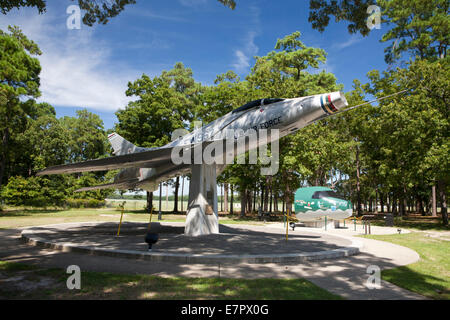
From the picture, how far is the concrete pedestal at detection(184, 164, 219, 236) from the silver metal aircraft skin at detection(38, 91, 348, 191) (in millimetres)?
1216

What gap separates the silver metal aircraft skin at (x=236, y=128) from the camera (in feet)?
27.2

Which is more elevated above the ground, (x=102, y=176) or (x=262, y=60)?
(x=262, y=60)

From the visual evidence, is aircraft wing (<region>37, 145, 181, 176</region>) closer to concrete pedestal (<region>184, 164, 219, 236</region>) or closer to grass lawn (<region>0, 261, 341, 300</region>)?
concrete pedestal (<region>184, 164, 219, 236</region>)

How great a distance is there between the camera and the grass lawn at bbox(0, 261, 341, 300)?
436cm

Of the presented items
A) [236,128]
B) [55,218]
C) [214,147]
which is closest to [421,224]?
[236,128]

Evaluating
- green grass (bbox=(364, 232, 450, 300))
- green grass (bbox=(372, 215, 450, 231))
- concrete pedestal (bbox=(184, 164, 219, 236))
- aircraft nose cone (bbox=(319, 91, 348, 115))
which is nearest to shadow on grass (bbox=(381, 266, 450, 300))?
green grass (bbox=(364, 232, 450, 300))

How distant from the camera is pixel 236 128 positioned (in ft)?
34.0

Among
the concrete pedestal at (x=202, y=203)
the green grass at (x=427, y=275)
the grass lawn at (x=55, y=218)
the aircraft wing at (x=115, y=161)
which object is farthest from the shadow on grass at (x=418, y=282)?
the grass lawn at (x=55, y=218)
